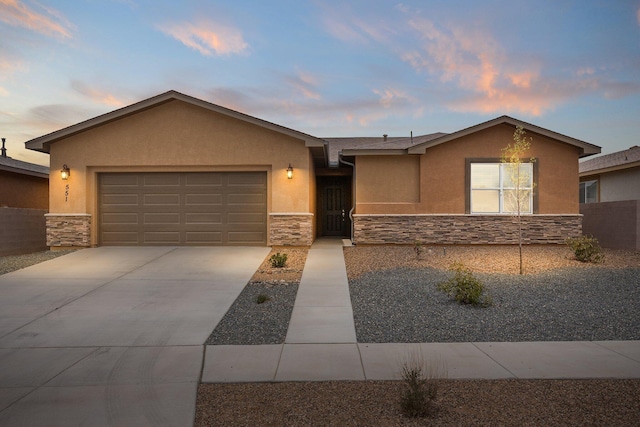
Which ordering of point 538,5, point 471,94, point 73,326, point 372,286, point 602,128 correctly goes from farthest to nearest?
point 602,128 → point 471,94 → point 538,5 → point 372,286 → point 73,326

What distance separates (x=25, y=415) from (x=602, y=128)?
1055 inches

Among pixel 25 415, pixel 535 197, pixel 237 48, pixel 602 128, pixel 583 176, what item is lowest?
pixel 25 415

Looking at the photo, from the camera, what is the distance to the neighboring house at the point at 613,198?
13492 millimetres

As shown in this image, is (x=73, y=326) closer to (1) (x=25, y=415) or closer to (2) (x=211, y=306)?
(2) (x=211, y=306)

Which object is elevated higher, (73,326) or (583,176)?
(583,176)

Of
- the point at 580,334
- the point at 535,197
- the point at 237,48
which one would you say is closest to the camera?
the point at 580,334

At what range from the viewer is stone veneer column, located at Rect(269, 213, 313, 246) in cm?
1324

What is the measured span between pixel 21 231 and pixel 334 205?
12237 millimetres

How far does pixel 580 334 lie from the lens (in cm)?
546

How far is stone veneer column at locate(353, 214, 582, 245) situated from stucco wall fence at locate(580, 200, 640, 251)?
157 cm

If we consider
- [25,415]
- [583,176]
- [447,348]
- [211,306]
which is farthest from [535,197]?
[25,415]

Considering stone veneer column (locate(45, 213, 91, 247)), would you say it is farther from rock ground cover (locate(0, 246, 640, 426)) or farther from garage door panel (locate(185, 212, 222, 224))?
rock ground cover (locate(0, 246, 640, 426))

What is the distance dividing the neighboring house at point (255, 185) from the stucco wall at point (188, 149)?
34 mm

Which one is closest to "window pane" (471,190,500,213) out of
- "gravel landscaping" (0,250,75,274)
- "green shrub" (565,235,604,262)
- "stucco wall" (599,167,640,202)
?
"green shrub" (565,235,604,262)
